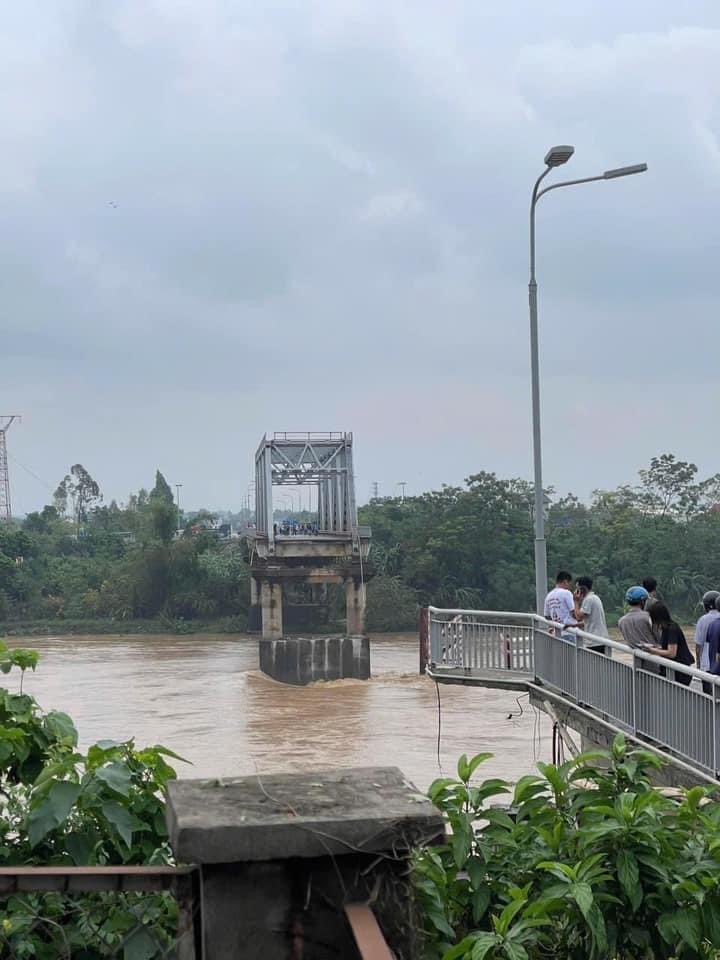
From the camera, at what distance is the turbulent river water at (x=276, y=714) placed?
27.8 meters

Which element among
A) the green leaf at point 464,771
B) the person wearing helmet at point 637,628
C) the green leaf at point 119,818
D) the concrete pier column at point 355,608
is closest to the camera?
the green leaf at point 119,818

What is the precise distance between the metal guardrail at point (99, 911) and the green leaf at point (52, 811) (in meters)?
0.12

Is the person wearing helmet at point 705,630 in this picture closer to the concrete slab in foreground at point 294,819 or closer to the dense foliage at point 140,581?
the concrete slab in foreground at point 294,819

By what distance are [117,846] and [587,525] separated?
69.4m

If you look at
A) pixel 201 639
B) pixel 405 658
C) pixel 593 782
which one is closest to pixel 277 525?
pixel 201 639

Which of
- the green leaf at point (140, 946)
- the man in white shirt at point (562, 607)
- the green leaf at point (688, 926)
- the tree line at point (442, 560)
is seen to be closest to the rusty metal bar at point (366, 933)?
the green leaf at point (140, 946)

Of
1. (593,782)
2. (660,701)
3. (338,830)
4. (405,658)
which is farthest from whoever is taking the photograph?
(405,658)

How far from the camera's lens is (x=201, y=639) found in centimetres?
6494

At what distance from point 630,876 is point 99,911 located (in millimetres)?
1075

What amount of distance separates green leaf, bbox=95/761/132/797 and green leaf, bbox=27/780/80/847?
0.24 feet

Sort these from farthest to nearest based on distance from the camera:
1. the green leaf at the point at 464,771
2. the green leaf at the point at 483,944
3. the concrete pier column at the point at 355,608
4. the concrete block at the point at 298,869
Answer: the concrete pier column at the point at 355,608 → the green leaf at the point at 464,771 → the green leaf at the point at 483,944 → the concrete block at the point at 298,869

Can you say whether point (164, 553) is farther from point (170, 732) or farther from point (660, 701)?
point (660, 701)

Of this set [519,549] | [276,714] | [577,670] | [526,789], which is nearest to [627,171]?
[577,670]

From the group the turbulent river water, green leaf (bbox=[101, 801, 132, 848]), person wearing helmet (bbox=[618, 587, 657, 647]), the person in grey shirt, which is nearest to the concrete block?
green leaf (bbox=[101, 801, 132, 848])
